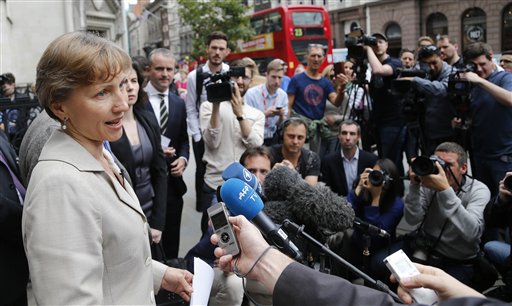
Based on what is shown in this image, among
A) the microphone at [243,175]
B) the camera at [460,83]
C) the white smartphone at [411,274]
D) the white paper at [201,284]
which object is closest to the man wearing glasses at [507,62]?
the camera at [460,83]

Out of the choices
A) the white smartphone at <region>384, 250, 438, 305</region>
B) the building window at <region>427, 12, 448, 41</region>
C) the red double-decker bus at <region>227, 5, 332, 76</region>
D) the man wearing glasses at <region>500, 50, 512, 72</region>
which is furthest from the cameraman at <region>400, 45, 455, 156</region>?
the building window at <region>427, 12, 448, 41</region>

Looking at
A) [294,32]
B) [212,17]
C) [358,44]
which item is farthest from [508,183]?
[212,17]

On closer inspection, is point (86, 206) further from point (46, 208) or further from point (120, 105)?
point (120, 105)

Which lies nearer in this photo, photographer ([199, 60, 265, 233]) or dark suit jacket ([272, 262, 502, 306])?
dark suit jacket ([272, 262, 502, 306])

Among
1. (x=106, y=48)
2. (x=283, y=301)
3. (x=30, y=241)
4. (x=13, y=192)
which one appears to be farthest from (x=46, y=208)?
(x=13, y=192)

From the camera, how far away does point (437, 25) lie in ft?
91.7

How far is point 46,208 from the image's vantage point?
1.23 metres

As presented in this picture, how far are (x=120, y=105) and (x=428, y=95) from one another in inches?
158

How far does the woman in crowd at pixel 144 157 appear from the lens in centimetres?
301

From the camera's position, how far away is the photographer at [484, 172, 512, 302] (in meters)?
3.05

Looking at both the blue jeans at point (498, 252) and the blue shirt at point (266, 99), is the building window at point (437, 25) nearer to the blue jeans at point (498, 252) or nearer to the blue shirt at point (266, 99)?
the blue shirt at point (266, 99)

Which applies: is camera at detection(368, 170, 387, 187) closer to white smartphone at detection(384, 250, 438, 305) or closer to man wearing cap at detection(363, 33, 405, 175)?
man wearing cap at detection(363, 33, 405, 175)

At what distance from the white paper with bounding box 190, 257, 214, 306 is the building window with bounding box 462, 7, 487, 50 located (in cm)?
2674

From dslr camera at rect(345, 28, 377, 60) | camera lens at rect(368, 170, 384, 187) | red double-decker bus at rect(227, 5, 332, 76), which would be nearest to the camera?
camera lens at rect(368, 170, 384, 187)
